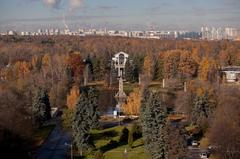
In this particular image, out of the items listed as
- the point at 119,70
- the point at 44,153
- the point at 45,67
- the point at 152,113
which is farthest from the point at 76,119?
the point at 119,70

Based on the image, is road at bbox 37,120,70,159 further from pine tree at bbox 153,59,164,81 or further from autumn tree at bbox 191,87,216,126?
pine tree at bbox 153,59,164,81

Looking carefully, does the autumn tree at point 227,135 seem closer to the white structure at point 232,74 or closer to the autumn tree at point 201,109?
the autumn tree at point 201,109

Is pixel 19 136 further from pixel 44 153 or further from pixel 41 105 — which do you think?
pixel 41 105

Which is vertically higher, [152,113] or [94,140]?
[152,113]

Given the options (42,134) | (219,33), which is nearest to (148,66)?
(42,134)

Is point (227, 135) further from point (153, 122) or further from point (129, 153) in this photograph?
point (129, 153)

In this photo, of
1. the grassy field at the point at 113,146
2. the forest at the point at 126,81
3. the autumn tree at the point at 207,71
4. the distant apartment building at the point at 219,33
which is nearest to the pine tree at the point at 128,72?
the forest at the point at 126,81
